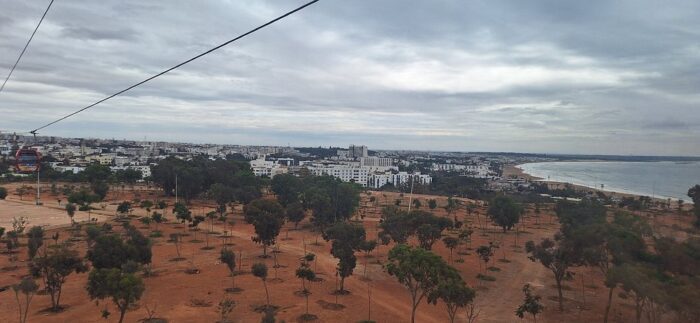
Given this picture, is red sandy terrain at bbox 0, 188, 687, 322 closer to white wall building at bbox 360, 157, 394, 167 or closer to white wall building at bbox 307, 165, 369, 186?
white wall building at bbox 307, 165, 369, 186

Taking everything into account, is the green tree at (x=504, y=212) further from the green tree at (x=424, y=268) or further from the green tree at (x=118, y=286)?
the green tree at (x=118, y=286)

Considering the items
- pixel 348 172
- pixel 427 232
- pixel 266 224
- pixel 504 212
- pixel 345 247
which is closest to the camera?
pixel 345 247

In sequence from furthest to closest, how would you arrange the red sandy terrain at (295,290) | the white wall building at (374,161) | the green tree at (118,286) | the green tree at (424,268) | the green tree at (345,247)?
the white wall building at (374,161)
the green tree at (345,247)
the red sandy terrain at (295,290)
the green tree at (424,268)
the green tree at (118,286)

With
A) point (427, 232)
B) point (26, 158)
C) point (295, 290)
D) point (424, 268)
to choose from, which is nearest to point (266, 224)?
point (295, 290)

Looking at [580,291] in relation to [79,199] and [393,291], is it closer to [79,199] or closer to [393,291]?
[393,291]

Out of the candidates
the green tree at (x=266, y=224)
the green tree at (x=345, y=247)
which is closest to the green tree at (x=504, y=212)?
the green tree at (x=345, y=247)

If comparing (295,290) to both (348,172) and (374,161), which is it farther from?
(374,161)

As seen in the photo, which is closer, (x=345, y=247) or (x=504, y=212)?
(x=345, y=247)

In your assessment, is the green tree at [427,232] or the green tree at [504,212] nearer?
the green tree at [427,232]

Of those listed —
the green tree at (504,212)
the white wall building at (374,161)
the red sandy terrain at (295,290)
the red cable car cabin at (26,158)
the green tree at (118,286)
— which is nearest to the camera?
the green tree at (118,286)
